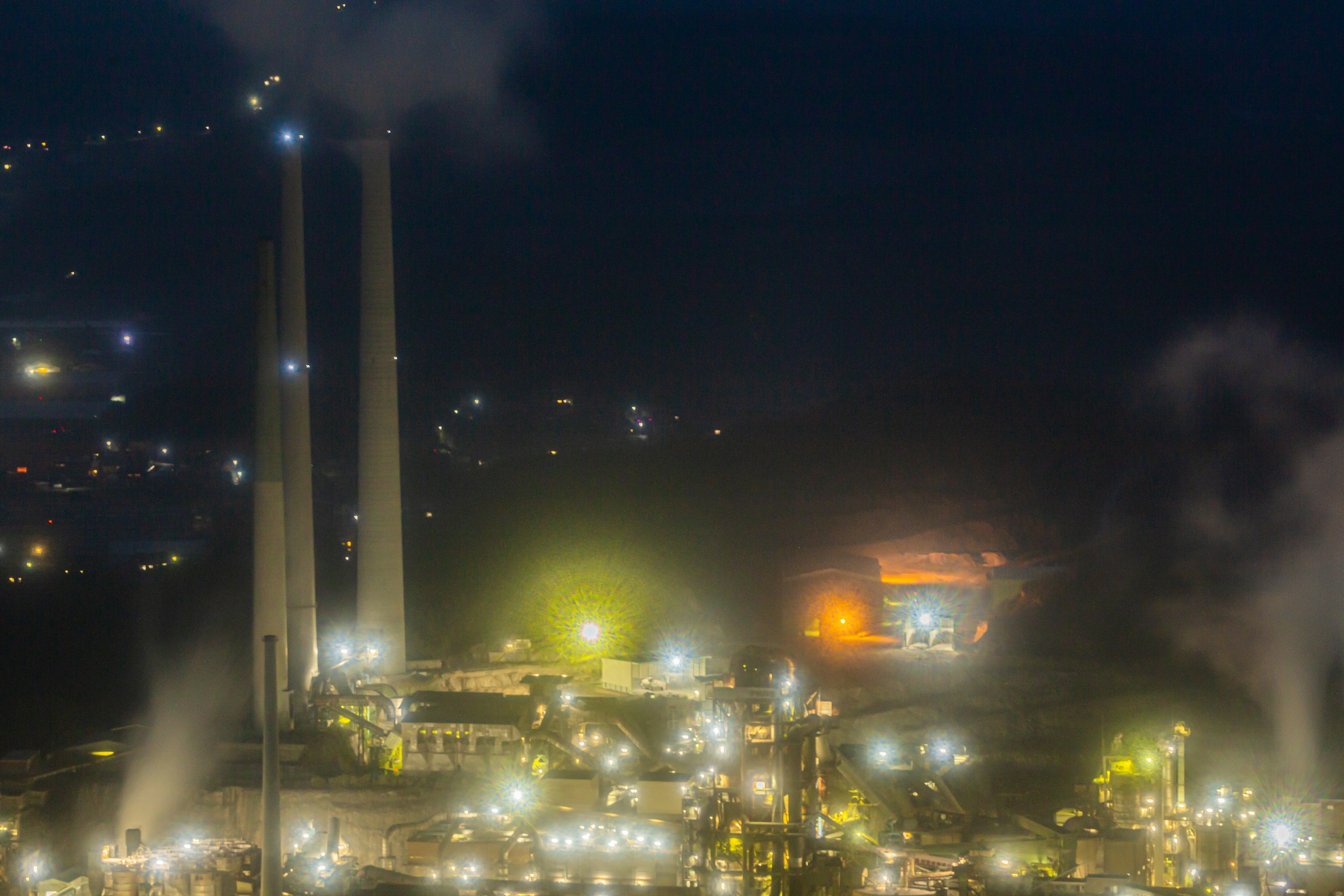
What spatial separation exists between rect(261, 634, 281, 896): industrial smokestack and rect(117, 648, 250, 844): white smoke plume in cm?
285

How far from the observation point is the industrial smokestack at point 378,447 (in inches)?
880

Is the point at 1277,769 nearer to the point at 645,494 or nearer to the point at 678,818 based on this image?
the point at 678,818

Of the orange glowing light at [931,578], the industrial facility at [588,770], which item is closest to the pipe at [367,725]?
the industrial facility at [588,770]

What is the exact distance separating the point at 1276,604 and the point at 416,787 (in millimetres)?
17196

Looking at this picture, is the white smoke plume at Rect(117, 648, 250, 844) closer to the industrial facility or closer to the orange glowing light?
the industrial facility

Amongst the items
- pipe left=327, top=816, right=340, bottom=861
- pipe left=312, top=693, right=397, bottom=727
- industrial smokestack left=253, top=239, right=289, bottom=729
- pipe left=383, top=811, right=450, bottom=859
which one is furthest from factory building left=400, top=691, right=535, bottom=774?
industrial smokestack left=253, top=239, right=289, bottom=729

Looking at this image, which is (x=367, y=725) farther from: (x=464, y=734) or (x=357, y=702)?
(x=464, y=734)

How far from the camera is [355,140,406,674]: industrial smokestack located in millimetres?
22359

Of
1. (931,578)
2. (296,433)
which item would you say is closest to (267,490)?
(296,433)

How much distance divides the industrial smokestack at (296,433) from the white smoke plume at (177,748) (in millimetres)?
1791

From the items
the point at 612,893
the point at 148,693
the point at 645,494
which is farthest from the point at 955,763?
the point at 645,494

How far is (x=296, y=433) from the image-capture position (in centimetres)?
2153

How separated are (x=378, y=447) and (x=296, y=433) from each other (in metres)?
1.62

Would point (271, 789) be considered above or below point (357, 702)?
below
